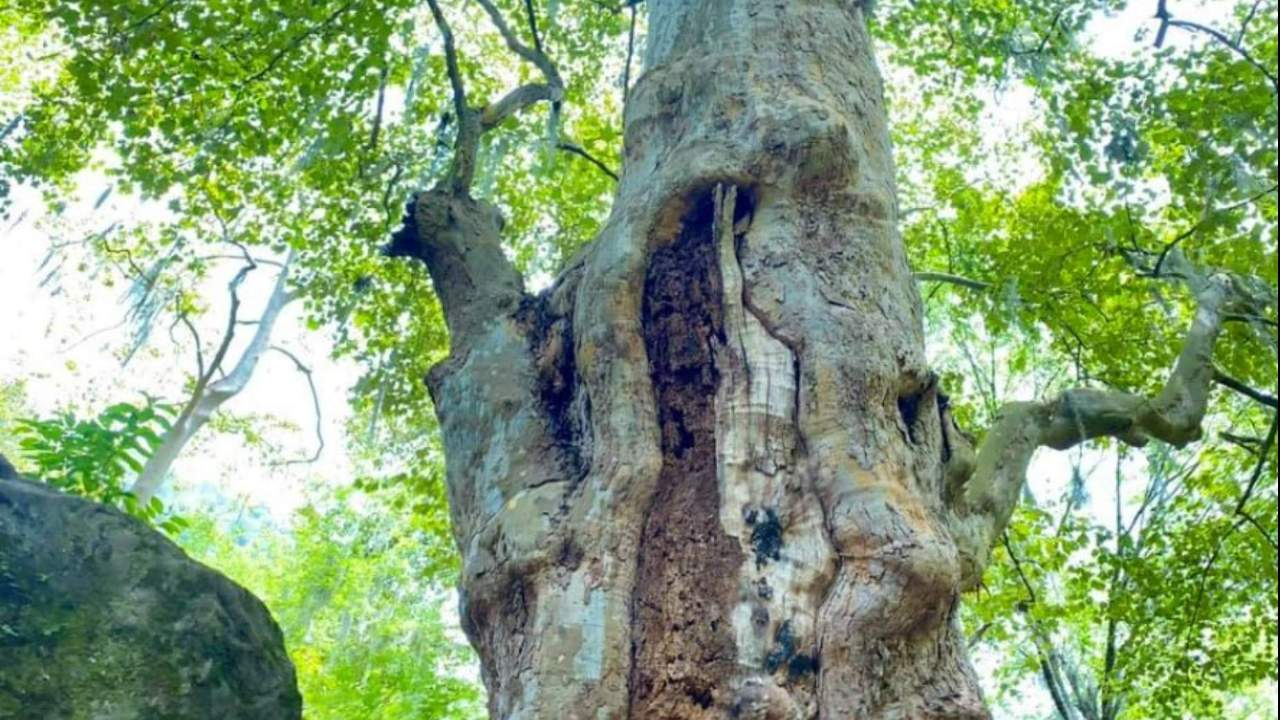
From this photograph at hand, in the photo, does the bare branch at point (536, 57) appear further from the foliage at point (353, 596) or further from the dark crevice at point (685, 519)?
the foliage at point (353, 596)

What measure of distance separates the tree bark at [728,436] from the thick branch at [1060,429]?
0.03 m

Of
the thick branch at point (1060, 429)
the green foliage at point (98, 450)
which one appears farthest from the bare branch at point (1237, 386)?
the green foliage at point (98, 450)

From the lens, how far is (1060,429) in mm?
3951

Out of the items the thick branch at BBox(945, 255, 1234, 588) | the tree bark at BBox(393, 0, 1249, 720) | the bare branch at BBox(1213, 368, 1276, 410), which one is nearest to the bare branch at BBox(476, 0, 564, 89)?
the tree bark at BBox(393, 0, 1249, 720)

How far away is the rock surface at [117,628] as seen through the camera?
3.81 meters

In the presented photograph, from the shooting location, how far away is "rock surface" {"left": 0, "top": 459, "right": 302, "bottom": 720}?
381 centimetres

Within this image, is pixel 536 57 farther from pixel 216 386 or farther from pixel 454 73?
pixel 216 386

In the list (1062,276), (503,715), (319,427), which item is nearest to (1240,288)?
(1062,276)

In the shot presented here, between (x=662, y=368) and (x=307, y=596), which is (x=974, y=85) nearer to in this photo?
(x=662, y=368)

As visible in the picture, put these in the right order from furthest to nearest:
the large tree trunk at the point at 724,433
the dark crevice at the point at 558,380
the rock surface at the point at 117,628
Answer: the rock surface at the point at 117,628, the dark crevice at the point at 558,380, the large tree trunk at the point at 724,433

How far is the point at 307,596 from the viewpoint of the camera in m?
14.9

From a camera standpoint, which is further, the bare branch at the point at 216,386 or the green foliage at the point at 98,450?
the bare branch at the point at 216,386

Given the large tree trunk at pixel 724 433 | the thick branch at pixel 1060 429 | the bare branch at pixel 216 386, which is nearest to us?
the large tree trunk at pixel 724 433

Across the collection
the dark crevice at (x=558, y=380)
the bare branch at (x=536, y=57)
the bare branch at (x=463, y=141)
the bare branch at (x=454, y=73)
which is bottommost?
the dark crevice at (x=558, y=380)
